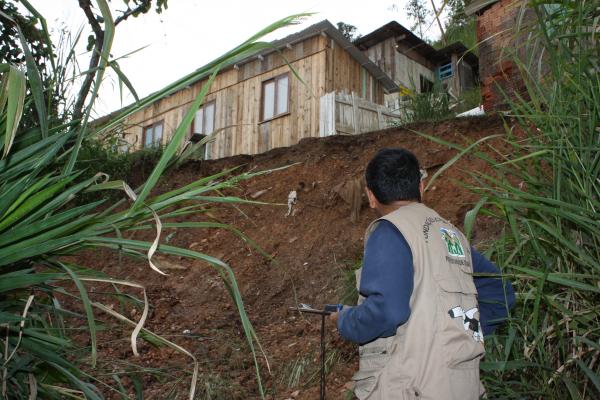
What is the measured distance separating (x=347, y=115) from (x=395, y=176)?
32.0 ft

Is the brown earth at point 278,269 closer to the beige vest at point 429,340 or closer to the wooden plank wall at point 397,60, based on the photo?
the beige vest at point 429,340

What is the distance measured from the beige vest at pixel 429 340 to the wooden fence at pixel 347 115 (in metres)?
9.46

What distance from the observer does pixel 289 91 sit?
13.4 meters

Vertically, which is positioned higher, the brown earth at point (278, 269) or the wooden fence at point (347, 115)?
the wooden fence at point (347, 115)

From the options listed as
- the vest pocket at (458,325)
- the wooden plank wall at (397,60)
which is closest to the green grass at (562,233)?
the vest pocket at (458,325)

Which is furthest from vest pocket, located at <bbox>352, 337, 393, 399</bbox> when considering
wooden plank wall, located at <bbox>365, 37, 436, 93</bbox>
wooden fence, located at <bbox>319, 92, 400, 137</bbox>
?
wooden plank wall, located at <bbox>365, 37, 436, 93</bbox>

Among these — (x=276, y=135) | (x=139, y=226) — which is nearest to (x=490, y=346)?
(x=139, y=226)

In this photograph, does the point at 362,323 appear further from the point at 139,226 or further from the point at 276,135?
the point at 276,135

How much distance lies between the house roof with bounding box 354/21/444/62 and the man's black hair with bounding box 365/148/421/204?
1810cm

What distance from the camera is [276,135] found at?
13391 mm

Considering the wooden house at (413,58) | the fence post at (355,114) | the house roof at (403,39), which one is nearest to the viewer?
the fence post at (355,114)

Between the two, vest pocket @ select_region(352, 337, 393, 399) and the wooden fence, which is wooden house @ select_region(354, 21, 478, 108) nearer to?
the wooden fence

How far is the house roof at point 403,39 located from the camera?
1966cm

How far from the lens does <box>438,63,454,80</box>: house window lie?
21.5 meters
